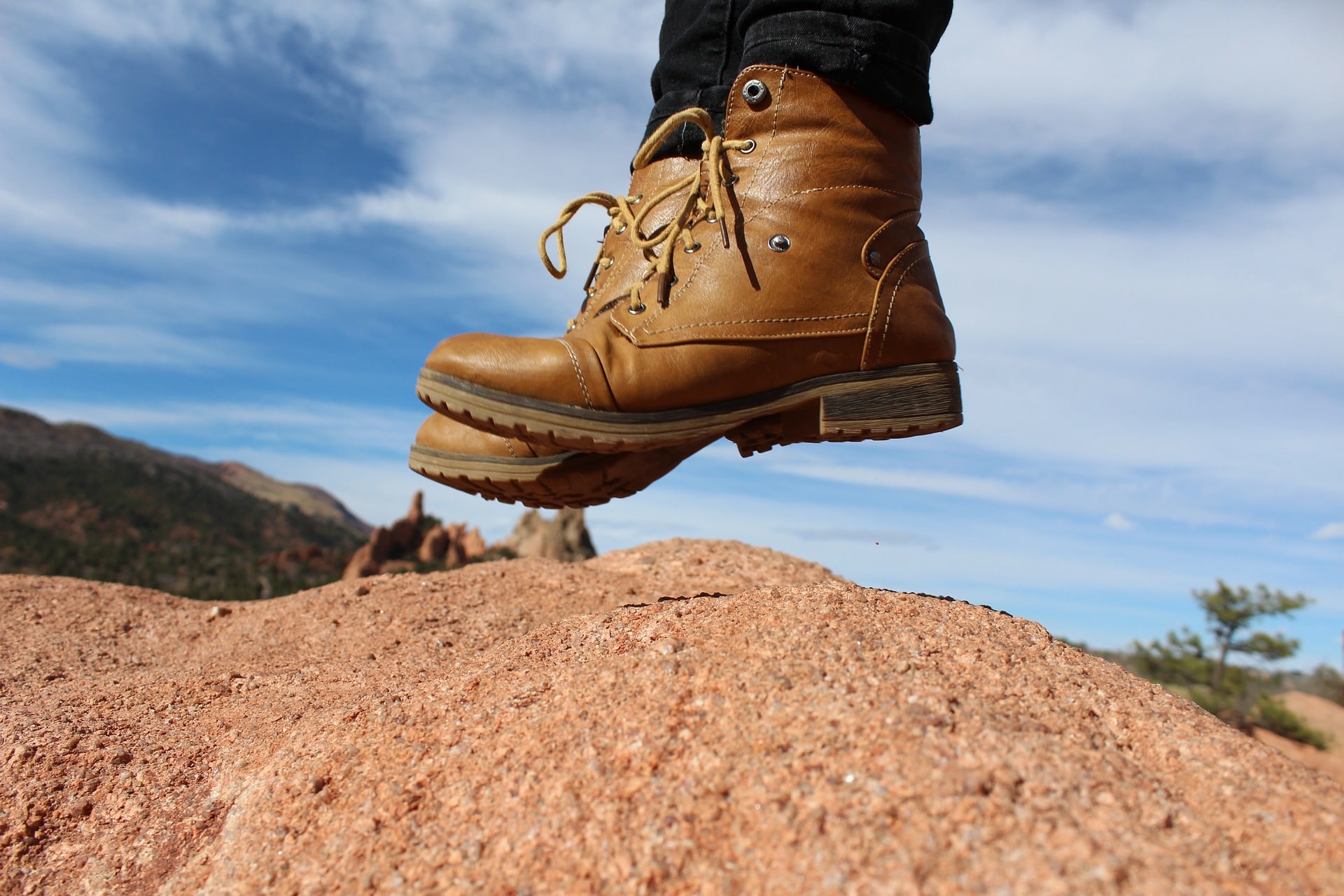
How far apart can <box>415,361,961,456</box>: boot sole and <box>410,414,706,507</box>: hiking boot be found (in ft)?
0.47

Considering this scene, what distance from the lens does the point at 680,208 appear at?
8.32 ft

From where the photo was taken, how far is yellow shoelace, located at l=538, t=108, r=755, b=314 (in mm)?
2371

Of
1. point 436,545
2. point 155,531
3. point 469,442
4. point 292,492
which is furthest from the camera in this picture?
point 292,492

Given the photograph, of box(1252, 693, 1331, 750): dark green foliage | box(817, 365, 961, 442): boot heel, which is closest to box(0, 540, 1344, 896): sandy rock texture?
box(817, 365, 961, 442): boot heel

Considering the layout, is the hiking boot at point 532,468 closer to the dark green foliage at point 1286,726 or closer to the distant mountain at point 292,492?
the dark green foliage at point 1286,726

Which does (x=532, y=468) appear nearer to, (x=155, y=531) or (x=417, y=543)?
(x=417, y=543)

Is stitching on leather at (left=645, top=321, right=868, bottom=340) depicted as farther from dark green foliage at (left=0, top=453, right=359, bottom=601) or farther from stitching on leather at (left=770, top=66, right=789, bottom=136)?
dark green foliage at (left=0, top=453, right=359, bottom=601)

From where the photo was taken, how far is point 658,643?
1872mm

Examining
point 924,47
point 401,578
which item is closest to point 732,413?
point 924,47

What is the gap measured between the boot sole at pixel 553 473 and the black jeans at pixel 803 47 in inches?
37.0

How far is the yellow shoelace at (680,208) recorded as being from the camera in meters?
2.37

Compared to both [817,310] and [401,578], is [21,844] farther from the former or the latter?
[817,310]

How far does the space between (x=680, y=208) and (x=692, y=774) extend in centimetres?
165

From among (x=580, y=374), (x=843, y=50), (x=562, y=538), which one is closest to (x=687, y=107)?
(x=843, y=50)
